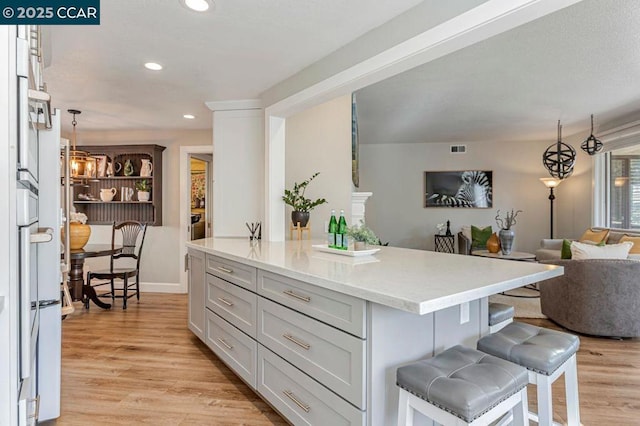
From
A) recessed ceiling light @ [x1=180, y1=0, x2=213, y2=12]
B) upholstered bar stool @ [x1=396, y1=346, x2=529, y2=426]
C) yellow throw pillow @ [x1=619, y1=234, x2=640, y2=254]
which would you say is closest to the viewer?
upholstered bar stool @ [x1=396, y1=346, x2=529, y2=426]

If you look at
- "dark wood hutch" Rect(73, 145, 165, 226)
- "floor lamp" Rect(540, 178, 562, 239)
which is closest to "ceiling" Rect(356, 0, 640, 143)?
"floor lamp" Rect(540, 178, 562, 239)

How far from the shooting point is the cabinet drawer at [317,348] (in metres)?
1.52

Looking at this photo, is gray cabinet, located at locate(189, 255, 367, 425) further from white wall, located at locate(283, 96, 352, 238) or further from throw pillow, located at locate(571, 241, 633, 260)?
throw pillow, located at locate(571, 241, 633, 260)

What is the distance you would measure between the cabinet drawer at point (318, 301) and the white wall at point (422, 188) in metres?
5.97

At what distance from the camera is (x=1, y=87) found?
0.98m

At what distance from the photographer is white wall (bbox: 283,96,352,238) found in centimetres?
381

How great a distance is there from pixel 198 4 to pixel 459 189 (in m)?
6.63

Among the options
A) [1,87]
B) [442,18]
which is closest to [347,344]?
[1,87]

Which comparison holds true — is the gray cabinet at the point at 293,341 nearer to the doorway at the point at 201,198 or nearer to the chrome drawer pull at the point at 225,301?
the chrome drawer pull at the point at 225,301

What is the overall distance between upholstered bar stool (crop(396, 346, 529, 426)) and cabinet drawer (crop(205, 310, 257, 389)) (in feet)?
3.75

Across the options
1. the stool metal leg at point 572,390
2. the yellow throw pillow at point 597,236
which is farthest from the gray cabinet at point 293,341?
the yellow throw pillow at point 597,236

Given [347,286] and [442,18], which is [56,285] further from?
[442,18]

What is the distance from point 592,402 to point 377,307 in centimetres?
186

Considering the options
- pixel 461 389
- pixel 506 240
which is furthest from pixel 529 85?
pixel 461 389
